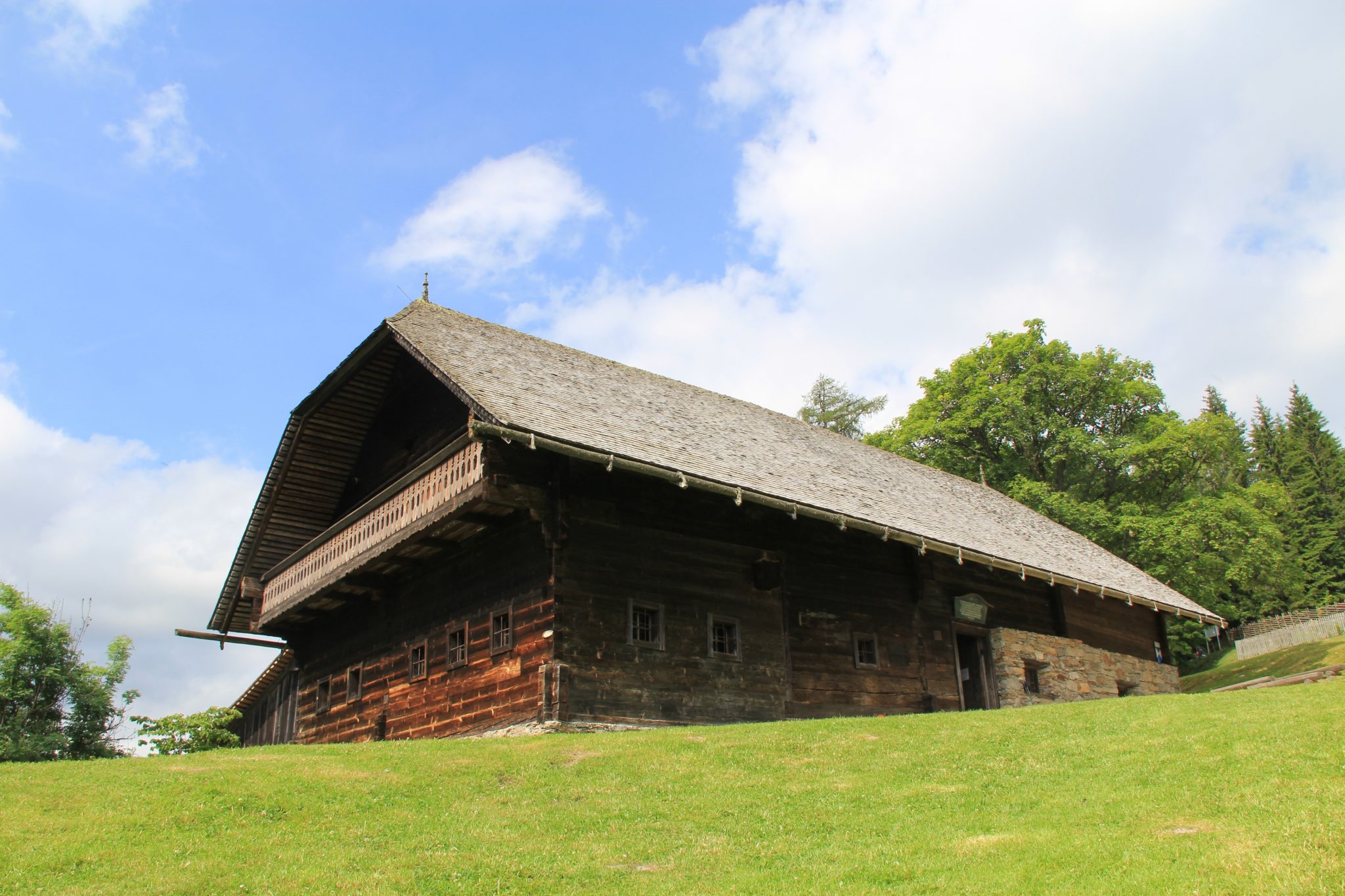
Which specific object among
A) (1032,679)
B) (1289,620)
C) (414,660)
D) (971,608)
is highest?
(1289,620)

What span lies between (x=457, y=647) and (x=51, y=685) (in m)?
24.4

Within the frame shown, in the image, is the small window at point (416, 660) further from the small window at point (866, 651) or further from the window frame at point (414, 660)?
the small window at point (866, 651)

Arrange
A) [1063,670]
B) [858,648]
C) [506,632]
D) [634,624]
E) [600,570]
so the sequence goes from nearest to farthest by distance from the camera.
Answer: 1. [600,570]
2. [634,624]
3. [506,632]
4. [858,648]
5. [1063,670]

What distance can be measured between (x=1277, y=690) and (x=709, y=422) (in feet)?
39.7

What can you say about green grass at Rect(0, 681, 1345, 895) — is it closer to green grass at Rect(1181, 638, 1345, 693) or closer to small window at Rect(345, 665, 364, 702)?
small window at Rect(345, 665, 364, 702)

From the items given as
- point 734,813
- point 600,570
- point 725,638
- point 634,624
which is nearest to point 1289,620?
point 725,638

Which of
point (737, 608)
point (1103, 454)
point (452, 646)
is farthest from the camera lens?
point (1103, 454)

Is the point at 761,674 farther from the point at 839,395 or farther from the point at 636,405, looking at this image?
the point at 839,395

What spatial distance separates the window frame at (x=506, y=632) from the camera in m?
18.7

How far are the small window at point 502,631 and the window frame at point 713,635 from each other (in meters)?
3.48

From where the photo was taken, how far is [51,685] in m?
36.9

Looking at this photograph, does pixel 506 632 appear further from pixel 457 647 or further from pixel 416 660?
pixel 416 660

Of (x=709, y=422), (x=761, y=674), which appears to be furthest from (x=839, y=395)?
(x=761, y=674)

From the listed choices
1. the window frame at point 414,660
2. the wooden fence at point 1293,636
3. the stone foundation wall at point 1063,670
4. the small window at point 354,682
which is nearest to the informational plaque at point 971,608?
the stone foundation wall at point 1063,670
